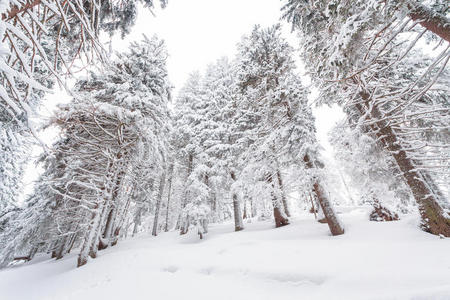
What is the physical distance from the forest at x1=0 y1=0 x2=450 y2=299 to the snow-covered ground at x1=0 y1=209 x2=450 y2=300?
43 mm

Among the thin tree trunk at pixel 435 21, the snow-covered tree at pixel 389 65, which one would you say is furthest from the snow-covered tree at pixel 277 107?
the thin tree trunk at pixel 435 21

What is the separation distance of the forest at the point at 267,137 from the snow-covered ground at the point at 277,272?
4cm

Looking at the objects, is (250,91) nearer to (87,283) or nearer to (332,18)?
(332,18)

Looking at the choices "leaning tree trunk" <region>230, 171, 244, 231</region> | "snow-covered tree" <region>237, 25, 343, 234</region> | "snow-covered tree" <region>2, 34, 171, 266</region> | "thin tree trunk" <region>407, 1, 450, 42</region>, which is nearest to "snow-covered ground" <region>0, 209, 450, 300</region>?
"snow-covered tree" <region>2, 34, 171, 266</region>

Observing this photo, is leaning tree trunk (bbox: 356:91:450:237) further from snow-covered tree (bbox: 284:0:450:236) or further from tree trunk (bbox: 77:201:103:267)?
tree trunk (bbox: 77:201:103:267)

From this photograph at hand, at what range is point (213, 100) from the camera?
1344 cm

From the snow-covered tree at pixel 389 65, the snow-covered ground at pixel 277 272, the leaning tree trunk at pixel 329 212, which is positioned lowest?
the snow-covered ground at pixel 277 272

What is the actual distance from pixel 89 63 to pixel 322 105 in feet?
27.9

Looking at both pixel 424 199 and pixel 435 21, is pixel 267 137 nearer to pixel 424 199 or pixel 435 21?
pixel 424 199

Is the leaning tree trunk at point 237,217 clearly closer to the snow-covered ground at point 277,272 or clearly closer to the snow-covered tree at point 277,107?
the snow-covered tree at point 277,107

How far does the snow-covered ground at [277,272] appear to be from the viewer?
9.01 ft

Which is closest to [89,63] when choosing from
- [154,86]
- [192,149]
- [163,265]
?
[163,265]

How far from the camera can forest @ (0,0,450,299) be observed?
2.51m

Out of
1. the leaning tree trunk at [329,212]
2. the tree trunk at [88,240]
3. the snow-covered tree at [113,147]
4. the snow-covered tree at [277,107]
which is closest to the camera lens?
the leaning tree trunk at [329,212]
